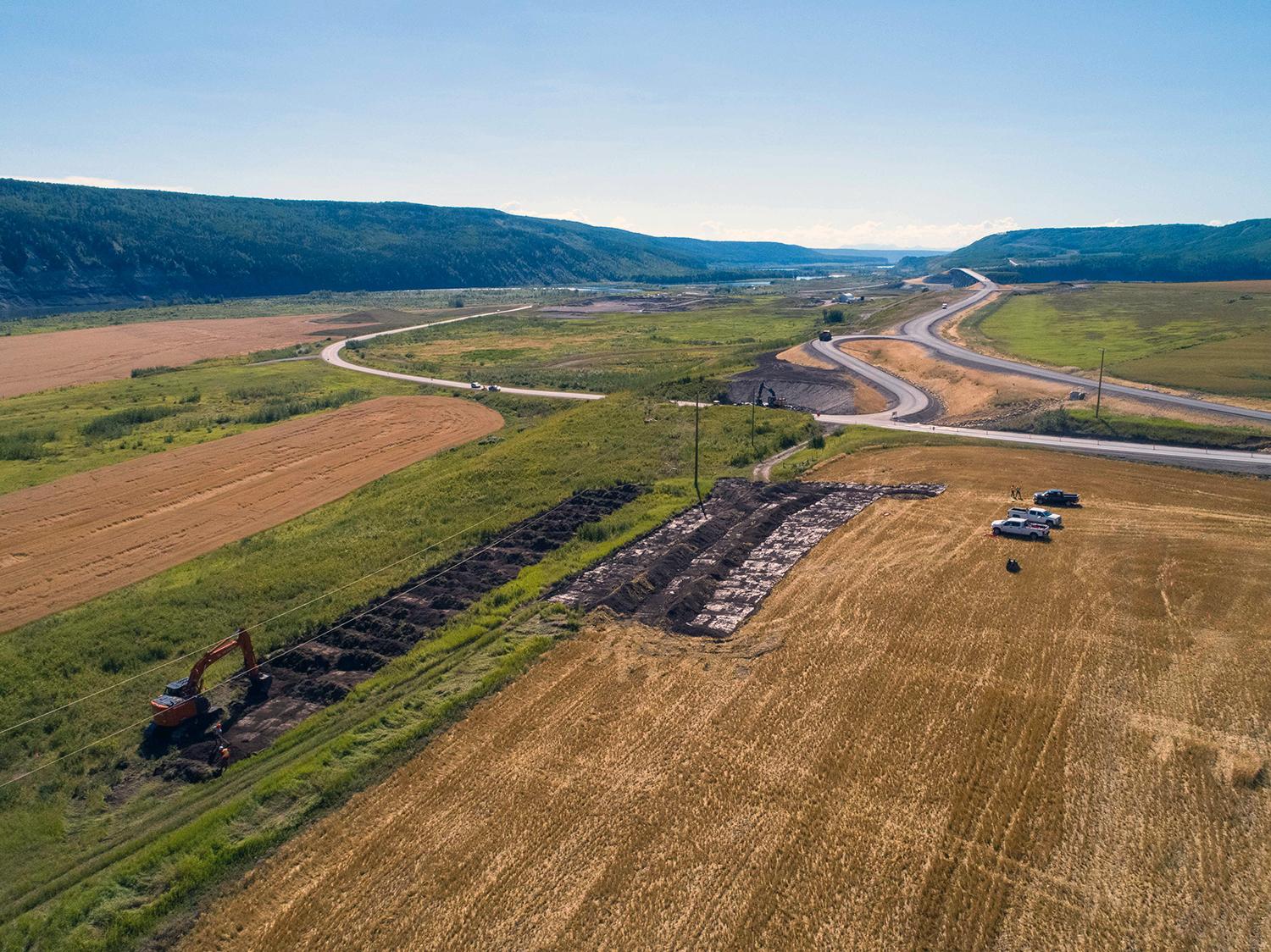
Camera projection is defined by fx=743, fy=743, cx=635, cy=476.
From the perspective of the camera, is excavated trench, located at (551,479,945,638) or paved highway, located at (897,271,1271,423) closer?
excavated trench, located at (551,479,945,638)

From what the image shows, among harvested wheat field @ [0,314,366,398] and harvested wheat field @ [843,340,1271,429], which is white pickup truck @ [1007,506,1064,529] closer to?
harvested wheat field @ [843,340,1271,429]

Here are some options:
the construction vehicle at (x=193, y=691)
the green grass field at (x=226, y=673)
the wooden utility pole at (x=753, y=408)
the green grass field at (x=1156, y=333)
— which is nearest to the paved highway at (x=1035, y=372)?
the green grass field at (x=1156, y=333)

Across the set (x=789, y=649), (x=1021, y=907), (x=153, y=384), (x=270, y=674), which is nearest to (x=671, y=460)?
(x=789, y=649)

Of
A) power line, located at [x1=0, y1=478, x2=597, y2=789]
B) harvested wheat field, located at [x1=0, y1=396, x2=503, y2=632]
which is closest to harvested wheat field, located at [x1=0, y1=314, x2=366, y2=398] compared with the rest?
harvested wheat field, located at [x1=0, y1=396, x2=503, y2=632]

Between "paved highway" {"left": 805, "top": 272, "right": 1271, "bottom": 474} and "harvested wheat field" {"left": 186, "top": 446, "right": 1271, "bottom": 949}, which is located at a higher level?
"paved highway" {"left": 805, "top": 272, "right": 1271, "bottom": 474}

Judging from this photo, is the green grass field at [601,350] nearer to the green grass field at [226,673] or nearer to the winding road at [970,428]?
the winding road at [970,428]

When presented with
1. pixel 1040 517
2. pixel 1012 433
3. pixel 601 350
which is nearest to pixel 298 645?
pixel 1040 517

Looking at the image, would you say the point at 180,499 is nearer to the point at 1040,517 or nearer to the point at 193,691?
the point at 193,691
